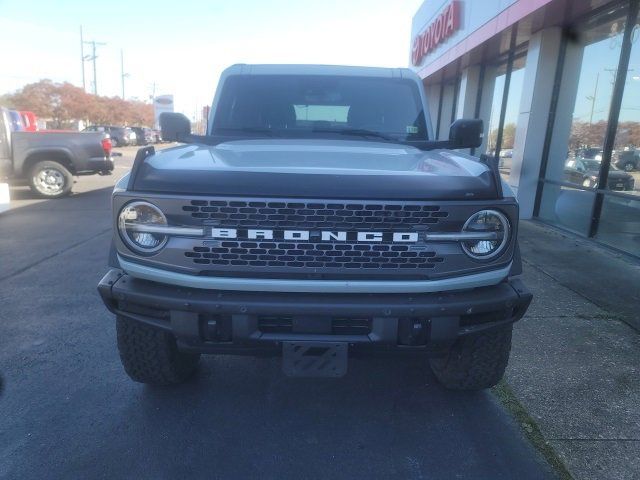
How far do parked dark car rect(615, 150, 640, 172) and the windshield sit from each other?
4292 millimetres

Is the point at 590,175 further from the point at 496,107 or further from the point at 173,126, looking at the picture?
the point at 173,126

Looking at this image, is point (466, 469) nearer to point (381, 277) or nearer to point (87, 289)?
point (381, 277)

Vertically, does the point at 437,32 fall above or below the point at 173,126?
above

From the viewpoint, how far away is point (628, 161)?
6.71 metres

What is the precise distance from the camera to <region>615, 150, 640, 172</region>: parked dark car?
21.6 ft

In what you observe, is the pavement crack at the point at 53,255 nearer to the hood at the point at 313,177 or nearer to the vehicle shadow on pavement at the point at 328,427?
the vehicle shadow on pavement at the point at 328,427

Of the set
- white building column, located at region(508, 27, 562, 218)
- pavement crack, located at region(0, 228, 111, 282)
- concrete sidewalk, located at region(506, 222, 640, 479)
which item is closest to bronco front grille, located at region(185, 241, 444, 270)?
concrete sidewalk, located at region(506, 222, 640, 479)

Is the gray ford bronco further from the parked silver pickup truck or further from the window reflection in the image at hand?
the parked silver pickup truck

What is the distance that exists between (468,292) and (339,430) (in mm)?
1081

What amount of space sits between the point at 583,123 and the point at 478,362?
6.66m

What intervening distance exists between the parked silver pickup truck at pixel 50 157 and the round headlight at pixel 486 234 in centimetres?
1105

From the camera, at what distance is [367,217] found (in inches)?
86.7

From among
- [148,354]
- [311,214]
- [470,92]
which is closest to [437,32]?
[470,92]

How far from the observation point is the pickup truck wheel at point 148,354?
2.70 meters
